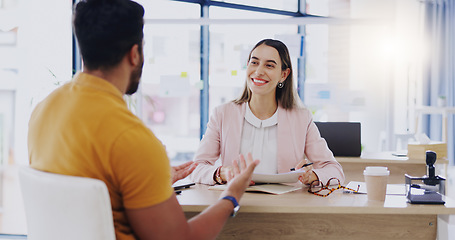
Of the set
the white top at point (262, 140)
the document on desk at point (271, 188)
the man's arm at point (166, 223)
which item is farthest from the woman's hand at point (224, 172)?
the man's arm at point (166, 223)

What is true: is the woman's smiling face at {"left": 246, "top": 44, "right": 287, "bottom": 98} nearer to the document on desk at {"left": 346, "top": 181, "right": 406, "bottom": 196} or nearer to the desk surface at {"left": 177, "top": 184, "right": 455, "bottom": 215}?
the document on desk at {"left": 346, "top": 181, "right": 406, "bottom": 196}

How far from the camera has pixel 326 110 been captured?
520 cm

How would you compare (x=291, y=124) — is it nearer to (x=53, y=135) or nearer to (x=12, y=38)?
(x=53, y=135)

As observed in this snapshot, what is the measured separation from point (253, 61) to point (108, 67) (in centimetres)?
128

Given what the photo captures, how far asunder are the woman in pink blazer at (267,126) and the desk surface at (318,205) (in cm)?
50

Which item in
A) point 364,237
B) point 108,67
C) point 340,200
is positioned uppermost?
point 108,67

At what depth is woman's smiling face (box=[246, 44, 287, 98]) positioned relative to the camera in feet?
7.32

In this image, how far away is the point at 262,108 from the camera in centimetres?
226

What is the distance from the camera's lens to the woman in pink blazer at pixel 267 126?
2160 millimetres

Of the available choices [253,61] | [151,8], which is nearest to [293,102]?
[253,61]

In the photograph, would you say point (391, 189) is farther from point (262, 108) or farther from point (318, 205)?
point (262, 108)

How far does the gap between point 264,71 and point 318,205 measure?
0.93m

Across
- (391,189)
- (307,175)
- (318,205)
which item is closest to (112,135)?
(318,205)

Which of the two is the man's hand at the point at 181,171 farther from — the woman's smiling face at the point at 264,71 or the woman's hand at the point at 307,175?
the woman's smiling face at the point at 264,71
